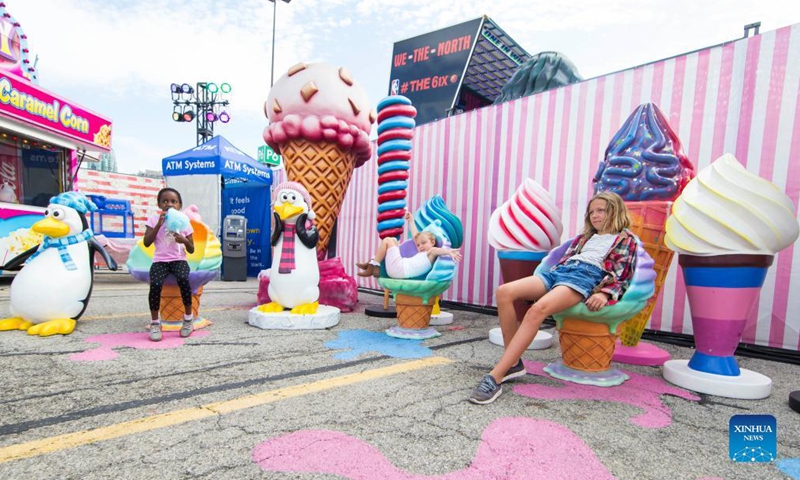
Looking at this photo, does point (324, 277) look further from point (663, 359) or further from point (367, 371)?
point (663, 359)

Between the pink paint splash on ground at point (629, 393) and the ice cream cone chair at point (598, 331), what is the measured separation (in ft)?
0.21

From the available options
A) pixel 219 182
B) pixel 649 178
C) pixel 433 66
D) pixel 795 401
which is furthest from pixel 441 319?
pixel 433 66

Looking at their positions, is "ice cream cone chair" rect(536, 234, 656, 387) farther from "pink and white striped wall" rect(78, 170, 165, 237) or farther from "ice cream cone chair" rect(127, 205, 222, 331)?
"pink and white striped wall" rect(78, 170, 165, 237)

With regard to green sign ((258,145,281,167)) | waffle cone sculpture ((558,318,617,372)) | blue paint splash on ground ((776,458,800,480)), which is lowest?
blue paint splash on ground ((776,458,800,480))

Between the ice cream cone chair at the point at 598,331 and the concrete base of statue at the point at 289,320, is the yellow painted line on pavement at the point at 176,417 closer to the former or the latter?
the ice cream cone chair at the point at 598,331

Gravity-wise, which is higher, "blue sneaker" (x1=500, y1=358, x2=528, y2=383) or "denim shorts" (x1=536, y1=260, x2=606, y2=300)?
"denim shorts" (x1=536, y1=260, x2=606, y2=300)

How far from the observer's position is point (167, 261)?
10.1ft

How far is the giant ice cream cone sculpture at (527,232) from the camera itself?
10.4 ft

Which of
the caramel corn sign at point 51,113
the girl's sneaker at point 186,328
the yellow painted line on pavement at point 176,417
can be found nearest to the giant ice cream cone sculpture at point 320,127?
the girl's sneaker at point 186,328

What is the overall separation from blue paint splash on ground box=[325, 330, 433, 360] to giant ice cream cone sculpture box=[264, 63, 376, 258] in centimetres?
145

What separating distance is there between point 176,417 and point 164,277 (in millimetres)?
1680

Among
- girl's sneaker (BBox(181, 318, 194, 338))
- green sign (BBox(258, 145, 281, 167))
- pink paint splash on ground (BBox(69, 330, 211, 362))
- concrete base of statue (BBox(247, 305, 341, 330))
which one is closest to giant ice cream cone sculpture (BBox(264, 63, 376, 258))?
concrete base of statue (BBox(247, 305, 341, 330))

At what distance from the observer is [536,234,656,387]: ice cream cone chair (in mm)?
2205

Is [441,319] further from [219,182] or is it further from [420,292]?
[219,182]
